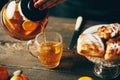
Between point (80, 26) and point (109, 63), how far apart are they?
0.41 metres

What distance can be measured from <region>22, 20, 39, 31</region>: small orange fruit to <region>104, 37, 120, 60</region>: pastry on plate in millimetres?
274

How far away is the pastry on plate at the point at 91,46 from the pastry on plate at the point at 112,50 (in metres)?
0.02

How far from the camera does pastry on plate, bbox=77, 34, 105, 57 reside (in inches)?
38.3

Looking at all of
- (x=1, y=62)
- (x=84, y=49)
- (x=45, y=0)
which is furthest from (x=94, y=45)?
(x=1, y=62)

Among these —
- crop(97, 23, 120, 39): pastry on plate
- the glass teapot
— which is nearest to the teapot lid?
the glass teapot

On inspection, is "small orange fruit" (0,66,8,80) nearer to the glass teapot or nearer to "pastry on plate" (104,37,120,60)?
the glass teapot

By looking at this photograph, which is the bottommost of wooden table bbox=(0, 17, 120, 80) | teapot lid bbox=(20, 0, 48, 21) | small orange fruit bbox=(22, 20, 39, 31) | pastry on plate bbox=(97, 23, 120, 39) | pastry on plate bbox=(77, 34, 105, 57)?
wooden table bbox=(0, 17, 120, 80)

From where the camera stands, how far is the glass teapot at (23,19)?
997mm

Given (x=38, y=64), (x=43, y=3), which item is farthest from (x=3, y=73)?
(x=43, y=3)

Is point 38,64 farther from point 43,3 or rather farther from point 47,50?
point 43,3

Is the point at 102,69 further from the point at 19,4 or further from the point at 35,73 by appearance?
the point at 19,4

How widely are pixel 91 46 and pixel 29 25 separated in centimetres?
24

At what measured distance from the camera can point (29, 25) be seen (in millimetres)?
1047

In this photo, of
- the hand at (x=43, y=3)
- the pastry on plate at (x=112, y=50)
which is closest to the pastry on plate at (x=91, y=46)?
the pastry on plate at (x=112, y=50)
